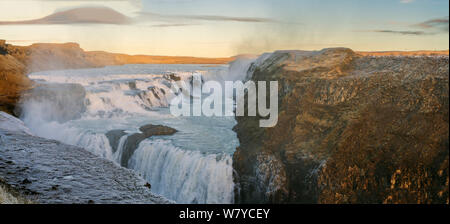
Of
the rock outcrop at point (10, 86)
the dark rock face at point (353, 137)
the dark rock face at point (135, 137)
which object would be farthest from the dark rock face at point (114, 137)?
the rock outcrop at point (10, 86)

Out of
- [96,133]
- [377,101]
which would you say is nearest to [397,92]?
[377,101]

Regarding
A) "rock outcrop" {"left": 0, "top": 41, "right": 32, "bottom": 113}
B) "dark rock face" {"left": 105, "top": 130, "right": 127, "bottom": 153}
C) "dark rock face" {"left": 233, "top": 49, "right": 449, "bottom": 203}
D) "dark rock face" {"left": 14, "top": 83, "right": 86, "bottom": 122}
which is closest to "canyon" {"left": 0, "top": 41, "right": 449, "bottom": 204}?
"dark rock face" {"left": 233, "top": 49, "right": 449, "bottom": 203}

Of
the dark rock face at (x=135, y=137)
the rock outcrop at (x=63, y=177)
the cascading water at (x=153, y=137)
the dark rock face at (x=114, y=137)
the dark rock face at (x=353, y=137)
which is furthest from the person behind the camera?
the dark rock face at (x=114, y=137)

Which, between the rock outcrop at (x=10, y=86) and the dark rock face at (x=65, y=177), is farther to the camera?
the rock outcrop at (x=10, y=86)

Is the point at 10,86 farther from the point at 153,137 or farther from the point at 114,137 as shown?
the point at 153,137

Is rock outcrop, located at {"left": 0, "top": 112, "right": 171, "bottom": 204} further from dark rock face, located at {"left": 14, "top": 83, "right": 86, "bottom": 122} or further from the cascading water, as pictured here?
dark rock face, located at {"left": 14, "top": 83, "right": 86, "bottom": 122}

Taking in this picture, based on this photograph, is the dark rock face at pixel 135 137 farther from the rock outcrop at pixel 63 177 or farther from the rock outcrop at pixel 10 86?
the rock outcrop at pixel 10 86

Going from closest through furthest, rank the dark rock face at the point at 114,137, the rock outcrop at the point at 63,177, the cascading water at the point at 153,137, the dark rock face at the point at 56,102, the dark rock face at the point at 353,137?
1. the rock outcrop at the point at 63,177
2. the dark rock face at the point at 353,137
3. the cascading water at the point at 153,137
4. the dark rock face at the point at 114,137
5. the dark rock face at the point at 56,102
